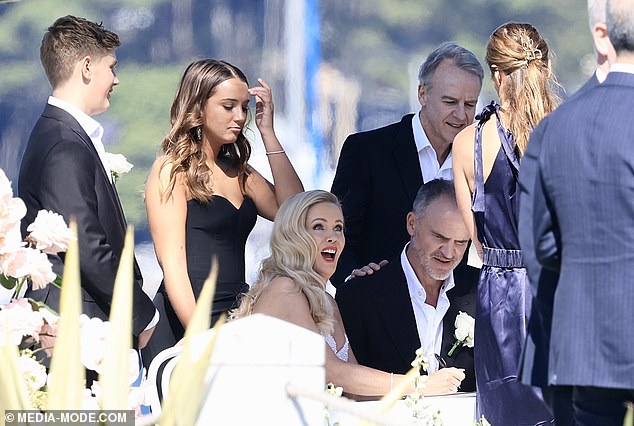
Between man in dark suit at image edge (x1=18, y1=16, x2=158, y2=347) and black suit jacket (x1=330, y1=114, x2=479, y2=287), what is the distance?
3.36ft

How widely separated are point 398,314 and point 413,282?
0.46 ft

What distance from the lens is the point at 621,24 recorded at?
2133mm

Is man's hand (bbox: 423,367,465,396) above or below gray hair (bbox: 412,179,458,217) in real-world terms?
below

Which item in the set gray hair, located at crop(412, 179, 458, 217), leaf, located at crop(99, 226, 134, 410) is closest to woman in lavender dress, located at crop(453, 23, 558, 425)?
gray hair, located at crop(412, 179, 458, 217)

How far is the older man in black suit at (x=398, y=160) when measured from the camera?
4270 mm

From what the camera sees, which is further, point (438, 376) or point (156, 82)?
point (156, 82)

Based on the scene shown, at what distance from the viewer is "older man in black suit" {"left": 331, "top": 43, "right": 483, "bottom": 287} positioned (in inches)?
168

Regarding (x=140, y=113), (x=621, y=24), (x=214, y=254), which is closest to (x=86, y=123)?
(x=214, y=254)

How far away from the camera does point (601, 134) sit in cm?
208

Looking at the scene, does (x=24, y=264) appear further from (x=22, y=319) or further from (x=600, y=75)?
(x=600, y=75)

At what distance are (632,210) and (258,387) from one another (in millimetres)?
754

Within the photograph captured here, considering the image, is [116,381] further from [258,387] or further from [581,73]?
[581,73]

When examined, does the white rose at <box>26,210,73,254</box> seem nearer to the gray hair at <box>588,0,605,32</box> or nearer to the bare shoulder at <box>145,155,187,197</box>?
the gray hair at <box>588,0,605,32</box>

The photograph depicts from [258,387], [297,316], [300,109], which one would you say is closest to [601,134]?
[258,387]
